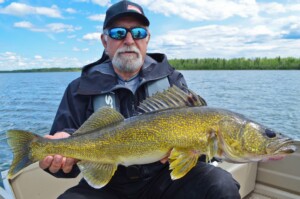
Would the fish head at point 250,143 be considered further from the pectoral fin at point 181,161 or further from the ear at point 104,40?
the ear at point 104,40

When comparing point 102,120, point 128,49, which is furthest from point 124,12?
point 102,120

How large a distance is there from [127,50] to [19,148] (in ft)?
5.05

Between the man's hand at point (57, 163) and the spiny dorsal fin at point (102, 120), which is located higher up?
the spiny dorsal fin at point (102, 120)

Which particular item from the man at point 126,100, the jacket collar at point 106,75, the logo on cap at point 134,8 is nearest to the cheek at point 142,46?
the man at point 126,100

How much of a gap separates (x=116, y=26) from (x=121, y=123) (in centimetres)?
138

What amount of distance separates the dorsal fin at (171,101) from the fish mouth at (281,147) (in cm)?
67

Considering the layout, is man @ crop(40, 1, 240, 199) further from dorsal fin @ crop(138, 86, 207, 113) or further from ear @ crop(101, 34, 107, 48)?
dorsal fin @ crop(138, 86, 207, 113)

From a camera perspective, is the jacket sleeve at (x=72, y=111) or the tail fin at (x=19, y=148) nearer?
the tail fin at (x=19, y=148)

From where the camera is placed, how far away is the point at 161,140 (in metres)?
2.64

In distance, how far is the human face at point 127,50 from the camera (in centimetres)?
354

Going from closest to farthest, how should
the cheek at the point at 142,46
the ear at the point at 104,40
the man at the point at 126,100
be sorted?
the man at the point at 126,100, the cheek at the point at 142,46, the ear at the point at 104,40

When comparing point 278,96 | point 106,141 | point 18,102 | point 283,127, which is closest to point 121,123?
point 106,141

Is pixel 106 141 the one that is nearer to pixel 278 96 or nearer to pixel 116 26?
pixel 116 26

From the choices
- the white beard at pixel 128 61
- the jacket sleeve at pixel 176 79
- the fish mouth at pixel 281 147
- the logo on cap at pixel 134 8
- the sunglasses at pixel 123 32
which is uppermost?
the logo on cap at pixel 134 8
